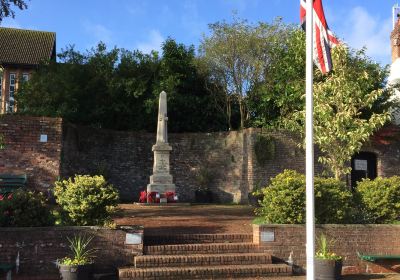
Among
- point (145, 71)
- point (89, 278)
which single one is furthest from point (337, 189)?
point (145, 71)

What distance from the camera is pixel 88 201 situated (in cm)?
866

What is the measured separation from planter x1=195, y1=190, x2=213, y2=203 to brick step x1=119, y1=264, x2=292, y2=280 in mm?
11735

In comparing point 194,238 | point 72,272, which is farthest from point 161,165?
point 72,272

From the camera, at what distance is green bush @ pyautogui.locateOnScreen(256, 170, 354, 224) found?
938 cm

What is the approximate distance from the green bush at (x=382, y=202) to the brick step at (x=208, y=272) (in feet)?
9.17

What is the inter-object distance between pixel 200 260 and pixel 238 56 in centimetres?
Answer: 1566

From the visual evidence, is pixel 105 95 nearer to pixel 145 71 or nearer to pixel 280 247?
pixel 145 71

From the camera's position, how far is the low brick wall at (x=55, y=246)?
327 inches

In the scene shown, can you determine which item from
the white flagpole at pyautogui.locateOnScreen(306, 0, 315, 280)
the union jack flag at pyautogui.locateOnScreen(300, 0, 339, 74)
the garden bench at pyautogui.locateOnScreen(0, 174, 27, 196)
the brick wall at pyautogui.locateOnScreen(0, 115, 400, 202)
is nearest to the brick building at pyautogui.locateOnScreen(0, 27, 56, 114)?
the brick wall at pyautogui.locateOnScreen(0, 115, 400, 202)

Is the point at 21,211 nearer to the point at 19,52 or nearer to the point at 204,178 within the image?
the point at 204,178

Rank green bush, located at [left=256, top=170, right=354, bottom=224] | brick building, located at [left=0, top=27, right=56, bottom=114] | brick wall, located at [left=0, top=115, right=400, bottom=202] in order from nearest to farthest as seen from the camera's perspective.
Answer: green bush, located at [left=256, top=170, right=354, bottom=224] < brick wall, located at [left=0, top=115, right=400, bottom=202] < brick building, located at [left=0, top=27, right=56, bottom=114]

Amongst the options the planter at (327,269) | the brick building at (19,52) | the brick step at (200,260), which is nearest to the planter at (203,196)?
the brick step at (200,260)

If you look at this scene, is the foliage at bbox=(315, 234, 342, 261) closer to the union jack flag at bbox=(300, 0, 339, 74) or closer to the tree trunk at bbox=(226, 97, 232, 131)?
the union jack flag at bbox=(300, 0, 339, 74)

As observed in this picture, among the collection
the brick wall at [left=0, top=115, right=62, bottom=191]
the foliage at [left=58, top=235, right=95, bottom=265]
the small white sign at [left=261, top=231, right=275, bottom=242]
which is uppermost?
the brick wall at [left=0, top=115, right=62, bottom=191]
